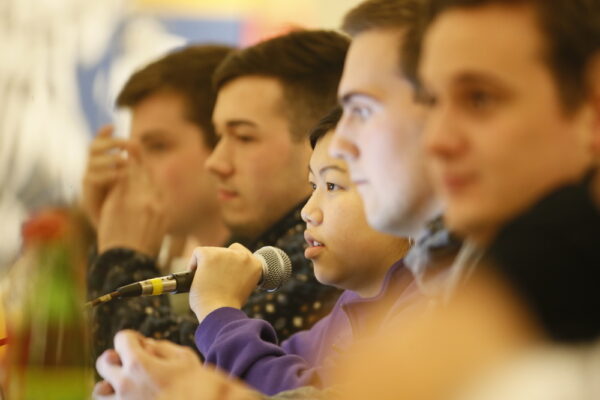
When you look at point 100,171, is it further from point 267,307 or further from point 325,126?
point 325,126

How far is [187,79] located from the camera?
6.33ft

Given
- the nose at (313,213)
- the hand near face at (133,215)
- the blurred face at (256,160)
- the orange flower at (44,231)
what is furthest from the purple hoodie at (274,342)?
the hand near face at (133,215)

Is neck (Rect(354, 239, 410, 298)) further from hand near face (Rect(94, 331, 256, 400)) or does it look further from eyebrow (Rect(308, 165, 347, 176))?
hand near face (Rect(94, 331, 256, 400))

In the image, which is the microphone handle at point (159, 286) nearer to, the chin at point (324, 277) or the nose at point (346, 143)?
the chin at point (324, 277)

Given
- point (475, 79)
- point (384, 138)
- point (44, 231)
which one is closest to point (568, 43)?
point (475, 79)

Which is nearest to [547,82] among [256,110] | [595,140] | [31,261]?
[595,140]

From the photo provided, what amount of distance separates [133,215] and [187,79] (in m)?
0.37

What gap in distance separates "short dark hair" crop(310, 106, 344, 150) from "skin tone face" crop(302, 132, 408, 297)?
11 mm

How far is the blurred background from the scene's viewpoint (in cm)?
289

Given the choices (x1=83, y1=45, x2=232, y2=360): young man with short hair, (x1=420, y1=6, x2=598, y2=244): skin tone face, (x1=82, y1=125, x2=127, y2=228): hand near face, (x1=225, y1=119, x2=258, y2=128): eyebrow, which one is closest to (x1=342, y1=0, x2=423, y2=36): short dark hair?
(x1=420, y1=6, x2=598, y2=244): skin tone face

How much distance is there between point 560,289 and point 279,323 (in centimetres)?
85

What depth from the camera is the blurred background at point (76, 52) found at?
2.89 meters

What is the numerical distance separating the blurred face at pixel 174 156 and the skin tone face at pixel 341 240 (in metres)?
0.70

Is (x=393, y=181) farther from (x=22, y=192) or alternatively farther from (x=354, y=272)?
(x=22, y=192)
